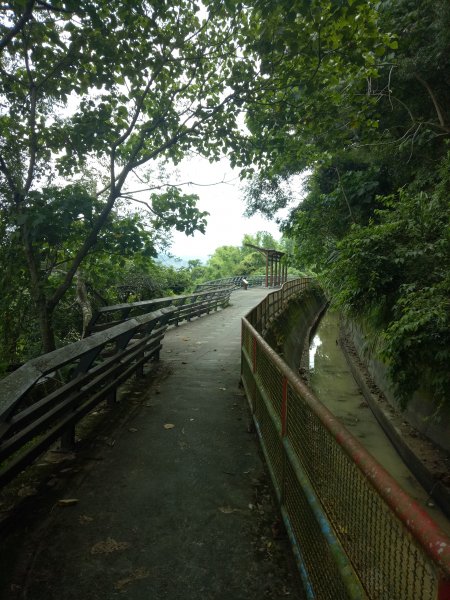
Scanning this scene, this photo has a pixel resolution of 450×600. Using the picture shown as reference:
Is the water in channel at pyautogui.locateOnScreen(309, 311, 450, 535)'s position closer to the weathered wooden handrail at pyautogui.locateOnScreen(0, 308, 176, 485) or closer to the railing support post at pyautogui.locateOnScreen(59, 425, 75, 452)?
the weathered wooden handrail at pyautogui.locateOnScreen(0, 308, 176, 485)

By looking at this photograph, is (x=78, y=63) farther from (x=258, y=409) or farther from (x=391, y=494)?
(x=391, y=494)

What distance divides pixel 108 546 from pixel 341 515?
5.72 feet

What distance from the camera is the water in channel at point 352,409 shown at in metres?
5.45

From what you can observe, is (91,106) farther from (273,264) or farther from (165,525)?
(273,264)

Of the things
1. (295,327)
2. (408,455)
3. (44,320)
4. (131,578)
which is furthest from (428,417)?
(295,327)

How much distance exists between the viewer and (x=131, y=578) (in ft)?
7.54

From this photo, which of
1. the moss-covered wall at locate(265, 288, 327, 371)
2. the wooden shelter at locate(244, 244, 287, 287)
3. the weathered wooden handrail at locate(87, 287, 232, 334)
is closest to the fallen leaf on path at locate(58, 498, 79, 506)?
the moss-covered wall at locate(265, 288, 327, 371)

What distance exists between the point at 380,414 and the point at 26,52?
30.5 feet

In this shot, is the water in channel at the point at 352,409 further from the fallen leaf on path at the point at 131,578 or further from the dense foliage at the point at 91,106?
the dense foliage at the point at 91,106

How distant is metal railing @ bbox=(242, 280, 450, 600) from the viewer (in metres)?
1.10

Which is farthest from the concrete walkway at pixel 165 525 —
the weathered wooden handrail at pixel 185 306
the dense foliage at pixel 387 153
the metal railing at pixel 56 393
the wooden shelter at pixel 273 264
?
the wooden shelter at pixel 273 264

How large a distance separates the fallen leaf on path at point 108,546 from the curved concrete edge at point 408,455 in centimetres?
435

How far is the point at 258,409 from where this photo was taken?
4352 mm

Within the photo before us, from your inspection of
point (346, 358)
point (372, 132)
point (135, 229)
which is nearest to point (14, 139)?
point (135, 229)
